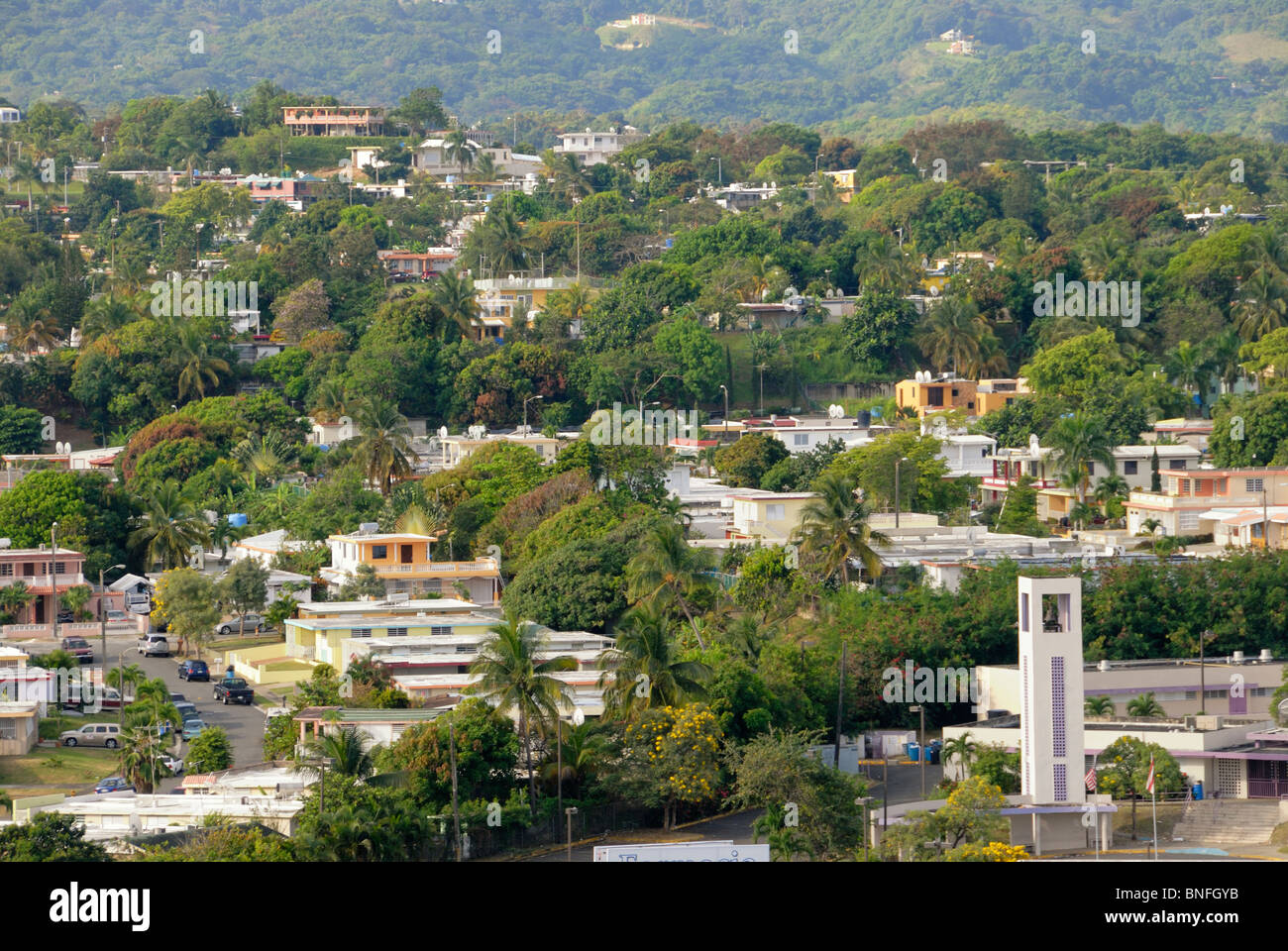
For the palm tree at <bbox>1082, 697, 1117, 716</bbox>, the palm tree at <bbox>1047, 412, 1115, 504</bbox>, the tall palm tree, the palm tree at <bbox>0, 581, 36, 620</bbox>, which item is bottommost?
the palm tree at <bbox>1082, 697, 1117, 716</bbox>

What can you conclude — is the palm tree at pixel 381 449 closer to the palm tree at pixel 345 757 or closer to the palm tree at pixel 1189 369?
the palm tree at pixel 1189 369

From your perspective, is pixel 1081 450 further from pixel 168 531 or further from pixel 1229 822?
pixel 1229 822

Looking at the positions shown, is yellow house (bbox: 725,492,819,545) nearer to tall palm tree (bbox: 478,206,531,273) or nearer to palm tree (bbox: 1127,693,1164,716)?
palm tree (bbox: 1127,693,1164,716)

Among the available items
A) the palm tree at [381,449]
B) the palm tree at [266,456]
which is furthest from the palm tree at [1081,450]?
the palm tree at [266,456]

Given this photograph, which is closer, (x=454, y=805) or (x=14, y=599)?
(x=454, y=805)

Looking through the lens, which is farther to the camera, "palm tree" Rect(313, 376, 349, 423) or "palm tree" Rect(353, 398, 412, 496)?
"palm tree" Rect(313, 376, 349, 423)

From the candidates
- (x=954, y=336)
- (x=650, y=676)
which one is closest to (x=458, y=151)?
(x=954, y=336)

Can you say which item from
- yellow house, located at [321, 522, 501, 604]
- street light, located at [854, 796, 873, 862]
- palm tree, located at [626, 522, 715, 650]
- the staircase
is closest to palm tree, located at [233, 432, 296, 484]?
yellow house, located at [321, 522, 501, 604]
